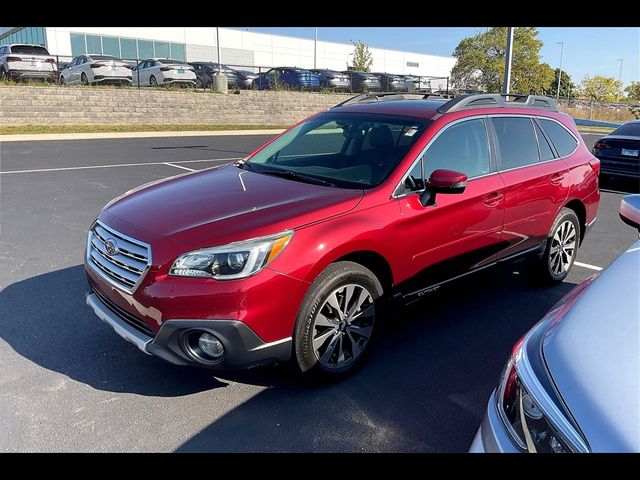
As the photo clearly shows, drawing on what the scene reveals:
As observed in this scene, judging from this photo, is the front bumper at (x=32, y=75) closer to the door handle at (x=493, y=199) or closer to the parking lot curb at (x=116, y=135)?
the parking lot curb at (x=116, y=135)

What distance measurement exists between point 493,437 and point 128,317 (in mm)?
2217

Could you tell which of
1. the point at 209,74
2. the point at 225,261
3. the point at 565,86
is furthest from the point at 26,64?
the point at 565,86

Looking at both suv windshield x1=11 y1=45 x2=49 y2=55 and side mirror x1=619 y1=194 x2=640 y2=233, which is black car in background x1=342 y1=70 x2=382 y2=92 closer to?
suv windshield x1=11 y1=45 x2=49 y2=55

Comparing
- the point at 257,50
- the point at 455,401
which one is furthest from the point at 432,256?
the point at 257,50

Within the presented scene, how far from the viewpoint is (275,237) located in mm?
3045

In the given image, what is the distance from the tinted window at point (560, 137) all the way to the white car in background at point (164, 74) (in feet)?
78.1

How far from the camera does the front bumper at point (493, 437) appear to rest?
6.13 feet

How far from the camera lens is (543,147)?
5078 mm

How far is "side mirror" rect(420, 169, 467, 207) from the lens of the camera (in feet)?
12.0

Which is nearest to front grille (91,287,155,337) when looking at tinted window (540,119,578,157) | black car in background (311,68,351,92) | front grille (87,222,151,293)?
front grille (87,222,151,293)

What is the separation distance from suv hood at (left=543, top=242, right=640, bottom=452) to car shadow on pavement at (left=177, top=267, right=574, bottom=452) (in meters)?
1.13

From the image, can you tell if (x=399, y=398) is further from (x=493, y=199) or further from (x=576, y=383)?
(x=493, y=199)

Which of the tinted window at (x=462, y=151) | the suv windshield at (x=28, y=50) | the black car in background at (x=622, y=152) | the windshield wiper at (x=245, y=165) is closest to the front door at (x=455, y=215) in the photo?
the tinted window at (x=462, y=151)

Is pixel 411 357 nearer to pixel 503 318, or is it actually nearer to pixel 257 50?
pixel 503 318
